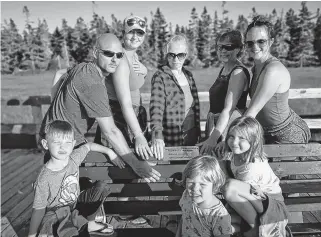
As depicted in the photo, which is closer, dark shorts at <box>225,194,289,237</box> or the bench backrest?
dark shorts at <box>225,194,289,237</box>

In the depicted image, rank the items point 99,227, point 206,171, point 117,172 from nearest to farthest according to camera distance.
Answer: point 206,171, point 99,227, point 117,172

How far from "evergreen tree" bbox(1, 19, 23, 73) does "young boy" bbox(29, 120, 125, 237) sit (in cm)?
5892

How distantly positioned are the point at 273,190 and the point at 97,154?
1513mm

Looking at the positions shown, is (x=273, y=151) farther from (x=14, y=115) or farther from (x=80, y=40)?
(x=80, y=40)

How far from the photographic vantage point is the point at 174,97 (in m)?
3.27

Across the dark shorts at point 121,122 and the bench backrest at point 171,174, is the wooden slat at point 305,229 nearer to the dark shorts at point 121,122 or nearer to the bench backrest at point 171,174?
the bench backrest at point 171,174

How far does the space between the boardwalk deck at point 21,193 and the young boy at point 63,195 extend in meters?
0.74

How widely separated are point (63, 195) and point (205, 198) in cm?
113

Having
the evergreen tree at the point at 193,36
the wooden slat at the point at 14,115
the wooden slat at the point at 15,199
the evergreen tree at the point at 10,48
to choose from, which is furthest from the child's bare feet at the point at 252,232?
the evergreen tree at the point at 10,48

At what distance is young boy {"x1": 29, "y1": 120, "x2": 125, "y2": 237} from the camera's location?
250 cm

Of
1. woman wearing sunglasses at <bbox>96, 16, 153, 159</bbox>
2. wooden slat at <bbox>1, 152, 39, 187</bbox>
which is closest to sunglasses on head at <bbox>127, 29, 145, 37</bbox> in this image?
woman wearing sunglasses at <bbox>96, 16, 153, 159</bbox>

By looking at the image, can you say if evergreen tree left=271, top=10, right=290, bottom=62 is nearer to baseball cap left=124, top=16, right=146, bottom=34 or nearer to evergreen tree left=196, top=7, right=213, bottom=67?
evergreen tree left=196, top=7, right=213, bottom=67

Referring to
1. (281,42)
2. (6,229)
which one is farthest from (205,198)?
(281,42)

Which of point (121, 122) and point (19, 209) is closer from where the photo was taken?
point (121, 122)
